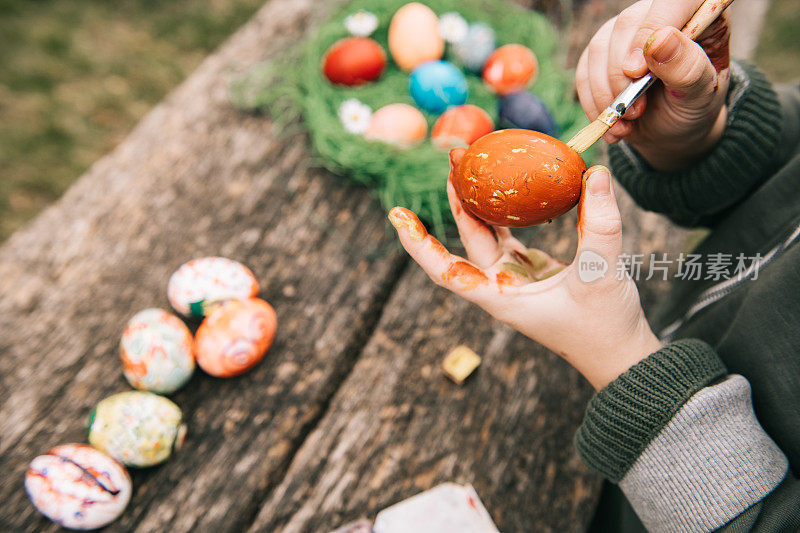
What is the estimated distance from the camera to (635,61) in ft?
2.86

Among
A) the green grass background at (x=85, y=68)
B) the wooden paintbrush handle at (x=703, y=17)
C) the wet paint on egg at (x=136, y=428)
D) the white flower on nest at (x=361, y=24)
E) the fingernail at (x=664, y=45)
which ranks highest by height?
the wooden paintbrush handle at (x=703, y=17)

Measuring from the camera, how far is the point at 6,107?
260 centimetres

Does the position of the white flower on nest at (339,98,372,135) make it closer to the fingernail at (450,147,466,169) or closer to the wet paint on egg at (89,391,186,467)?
the fingernail at (450,147,466,169)

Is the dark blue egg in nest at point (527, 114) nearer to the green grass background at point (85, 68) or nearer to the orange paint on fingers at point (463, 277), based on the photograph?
the orange paint on fingers at point (463, 277)

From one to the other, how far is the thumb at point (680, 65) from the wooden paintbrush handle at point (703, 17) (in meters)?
0.04

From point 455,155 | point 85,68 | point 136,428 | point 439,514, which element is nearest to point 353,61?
point 455,155

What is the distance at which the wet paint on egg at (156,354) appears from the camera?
1102 mm

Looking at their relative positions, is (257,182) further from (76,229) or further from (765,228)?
(765,228)

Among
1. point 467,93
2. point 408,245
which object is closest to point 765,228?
point 408,245

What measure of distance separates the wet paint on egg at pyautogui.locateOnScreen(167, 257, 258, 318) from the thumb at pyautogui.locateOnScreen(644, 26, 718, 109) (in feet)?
3.08

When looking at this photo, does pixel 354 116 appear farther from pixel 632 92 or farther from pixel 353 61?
pixel 632 92

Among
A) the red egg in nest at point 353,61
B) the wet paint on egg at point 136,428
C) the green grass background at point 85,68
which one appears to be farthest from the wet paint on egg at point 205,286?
the green grass background at point 85,68

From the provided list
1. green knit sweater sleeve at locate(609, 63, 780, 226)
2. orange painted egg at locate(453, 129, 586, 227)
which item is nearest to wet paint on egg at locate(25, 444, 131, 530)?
orange painted egg at locate(453, 129, 586, 227)

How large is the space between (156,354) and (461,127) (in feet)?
3.12
